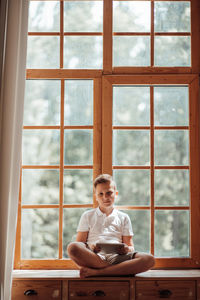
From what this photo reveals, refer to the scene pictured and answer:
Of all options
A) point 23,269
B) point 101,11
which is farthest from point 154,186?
point 101,11

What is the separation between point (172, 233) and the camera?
2.79 metres

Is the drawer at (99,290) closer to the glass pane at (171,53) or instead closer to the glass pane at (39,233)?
the glass pane at (39,233)

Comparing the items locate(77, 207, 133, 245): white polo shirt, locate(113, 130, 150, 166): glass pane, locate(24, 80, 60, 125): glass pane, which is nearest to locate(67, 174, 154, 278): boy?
locate(77, 207, 133, 245): white polo shirt

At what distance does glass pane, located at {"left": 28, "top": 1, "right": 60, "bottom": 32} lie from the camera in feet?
9.61

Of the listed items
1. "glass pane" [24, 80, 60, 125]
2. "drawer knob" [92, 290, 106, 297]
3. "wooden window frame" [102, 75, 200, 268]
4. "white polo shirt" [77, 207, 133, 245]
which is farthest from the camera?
"glass pane" [24, 80, 60, 125]

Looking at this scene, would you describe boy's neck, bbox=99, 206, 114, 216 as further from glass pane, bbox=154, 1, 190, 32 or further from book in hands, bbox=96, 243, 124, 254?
glass pane, bbox=154, 1, 190, 32

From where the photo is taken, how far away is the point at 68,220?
9.25 feet

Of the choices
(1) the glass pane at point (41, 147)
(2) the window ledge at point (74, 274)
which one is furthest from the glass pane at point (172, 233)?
(1) the glass pane at point (41, 147)

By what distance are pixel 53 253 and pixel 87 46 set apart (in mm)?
1591

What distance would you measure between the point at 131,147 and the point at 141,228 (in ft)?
2.00

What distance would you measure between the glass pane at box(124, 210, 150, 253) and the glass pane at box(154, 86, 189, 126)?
693mm

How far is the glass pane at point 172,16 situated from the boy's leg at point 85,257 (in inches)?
68.3

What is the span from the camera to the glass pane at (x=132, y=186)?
2826mm

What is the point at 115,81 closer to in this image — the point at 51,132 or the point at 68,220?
the point at 51,132
